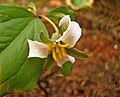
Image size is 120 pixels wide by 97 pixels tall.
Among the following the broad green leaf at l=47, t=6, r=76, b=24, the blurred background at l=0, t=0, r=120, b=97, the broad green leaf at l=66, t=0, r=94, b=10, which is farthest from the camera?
the broad green leaf at l=66, t=0, r=94, b=10

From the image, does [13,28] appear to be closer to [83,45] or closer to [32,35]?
[32,35]

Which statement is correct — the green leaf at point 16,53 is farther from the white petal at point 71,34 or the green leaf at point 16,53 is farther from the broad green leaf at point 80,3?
the broad green leaf at point 80,3

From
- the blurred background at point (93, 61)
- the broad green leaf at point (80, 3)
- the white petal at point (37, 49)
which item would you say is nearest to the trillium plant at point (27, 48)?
the white petal at point (37, 49)

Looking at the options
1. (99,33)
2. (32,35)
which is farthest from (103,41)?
(32,35)

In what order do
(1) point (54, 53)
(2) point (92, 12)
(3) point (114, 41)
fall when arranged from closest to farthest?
(1) point (54, 53) < (3) point (114, 41) < (2) point (92, 12)

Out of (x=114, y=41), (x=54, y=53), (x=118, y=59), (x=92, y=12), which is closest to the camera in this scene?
(x=54, y=53)

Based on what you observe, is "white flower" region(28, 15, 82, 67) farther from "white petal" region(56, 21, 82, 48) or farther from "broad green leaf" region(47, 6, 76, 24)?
"broad green leaf" region(47, 6, 76, 24)

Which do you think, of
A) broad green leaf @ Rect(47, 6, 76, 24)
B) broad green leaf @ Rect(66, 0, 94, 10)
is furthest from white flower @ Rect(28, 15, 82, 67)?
broad green leaf @ Rect(66, 0, 94, 10)
